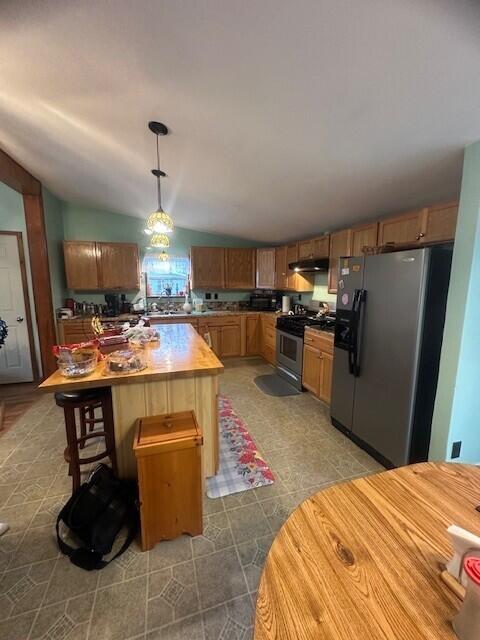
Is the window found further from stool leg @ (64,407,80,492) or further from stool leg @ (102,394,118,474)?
stool leg @ (64,407,80,492)

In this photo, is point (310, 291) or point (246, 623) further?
point (310, 291)

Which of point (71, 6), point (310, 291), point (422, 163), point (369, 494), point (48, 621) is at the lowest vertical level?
point (48, 621)

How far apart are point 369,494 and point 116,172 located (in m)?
3.56

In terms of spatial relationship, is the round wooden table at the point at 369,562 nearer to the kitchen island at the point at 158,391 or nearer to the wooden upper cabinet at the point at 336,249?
the kitchen island at the point at 158,391

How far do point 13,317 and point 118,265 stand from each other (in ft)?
5.37

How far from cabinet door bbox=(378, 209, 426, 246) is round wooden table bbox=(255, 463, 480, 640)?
6.74 feet

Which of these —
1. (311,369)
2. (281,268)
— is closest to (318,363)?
(311,369)

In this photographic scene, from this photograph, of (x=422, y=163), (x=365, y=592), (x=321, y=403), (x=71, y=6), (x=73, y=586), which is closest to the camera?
(x=365, y=592)

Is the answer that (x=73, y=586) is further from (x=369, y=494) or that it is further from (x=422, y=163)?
(x=422, y=163)

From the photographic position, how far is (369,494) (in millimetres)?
862

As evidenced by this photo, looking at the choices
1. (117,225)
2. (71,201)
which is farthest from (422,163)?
(71,201)

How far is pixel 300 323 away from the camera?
3.73 m

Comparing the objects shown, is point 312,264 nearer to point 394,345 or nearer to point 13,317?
point 394,345

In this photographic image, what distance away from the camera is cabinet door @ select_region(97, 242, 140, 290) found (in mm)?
4441
